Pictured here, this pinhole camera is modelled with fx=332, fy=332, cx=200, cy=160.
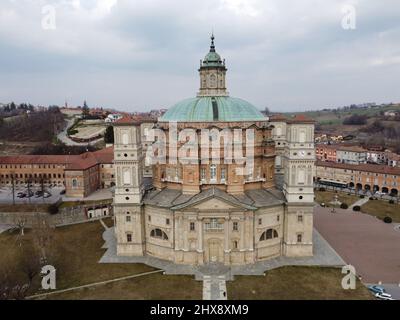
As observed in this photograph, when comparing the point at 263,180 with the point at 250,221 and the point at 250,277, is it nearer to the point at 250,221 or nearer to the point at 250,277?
the point at 250,221

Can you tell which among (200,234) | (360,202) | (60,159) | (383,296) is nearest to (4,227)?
(60,159)

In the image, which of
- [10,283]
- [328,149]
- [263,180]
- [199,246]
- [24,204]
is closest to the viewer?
[10,283]

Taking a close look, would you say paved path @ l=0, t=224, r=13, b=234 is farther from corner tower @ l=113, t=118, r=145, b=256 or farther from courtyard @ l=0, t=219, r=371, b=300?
corner tower @ l=113, t=118, r=145, b=256

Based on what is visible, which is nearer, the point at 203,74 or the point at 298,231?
the point at 298,231

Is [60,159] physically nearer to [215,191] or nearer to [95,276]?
[95,276]

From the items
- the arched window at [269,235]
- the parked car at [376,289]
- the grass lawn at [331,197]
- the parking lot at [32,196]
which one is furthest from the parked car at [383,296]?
the parking lot at [32,196]

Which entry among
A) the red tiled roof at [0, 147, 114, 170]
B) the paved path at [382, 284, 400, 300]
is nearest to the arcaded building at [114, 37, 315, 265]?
the paved path at [382, 284, 400, 300]

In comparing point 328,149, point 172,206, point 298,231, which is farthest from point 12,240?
point 328,149
